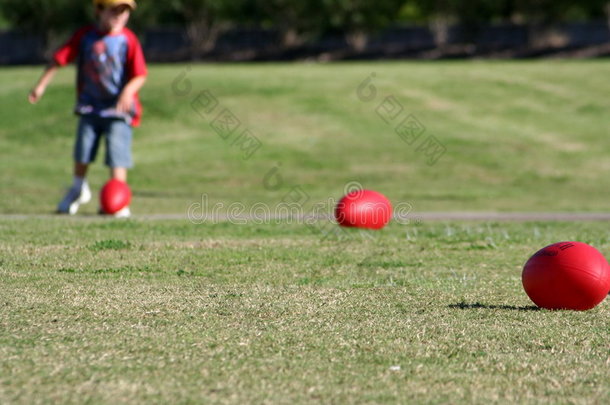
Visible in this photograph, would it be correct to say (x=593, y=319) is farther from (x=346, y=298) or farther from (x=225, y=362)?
(x=225, y=362)

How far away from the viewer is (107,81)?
42.3 ft

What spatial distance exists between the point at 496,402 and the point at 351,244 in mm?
5874

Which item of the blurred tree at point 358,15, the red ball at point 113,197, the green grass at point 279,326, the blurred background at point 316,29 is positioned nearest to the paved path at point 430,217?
the red ball at point 113,197

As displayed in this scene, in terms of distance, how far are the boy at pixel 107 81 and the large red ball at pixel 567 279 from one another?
7154 millimetres

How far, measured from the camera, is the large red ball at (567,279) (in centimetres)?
666

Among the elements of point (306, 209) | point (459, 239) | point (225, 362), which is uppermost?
point (225, 362)

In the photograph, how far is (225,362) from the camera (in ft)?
16.8

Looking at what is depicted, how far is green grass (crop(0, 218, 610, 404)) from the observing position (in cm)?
470

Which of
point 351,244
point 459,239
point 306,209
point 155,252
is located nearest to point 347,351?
point 155,252

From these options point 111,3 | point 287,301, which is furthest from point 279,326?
point 111,3

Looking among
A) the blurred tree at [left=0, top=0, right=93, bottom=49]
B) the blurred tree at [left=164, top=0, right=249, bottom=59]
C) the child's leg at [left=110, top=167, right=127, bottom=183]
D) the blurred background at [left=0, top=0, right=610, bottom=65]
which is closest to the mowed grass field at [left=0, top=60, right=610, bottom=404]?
the child's leg at [left=110, top=167, right=127, bottom=183]

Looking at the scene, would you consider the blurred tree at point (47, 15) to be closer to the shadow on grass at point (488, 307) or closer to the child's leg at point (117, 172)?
the child's leg at point (117, 172)

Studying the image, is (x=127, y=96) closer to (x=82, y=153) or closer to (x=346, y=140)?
(x=82, y=153)

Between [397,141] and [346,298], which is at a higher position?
[346,298]
